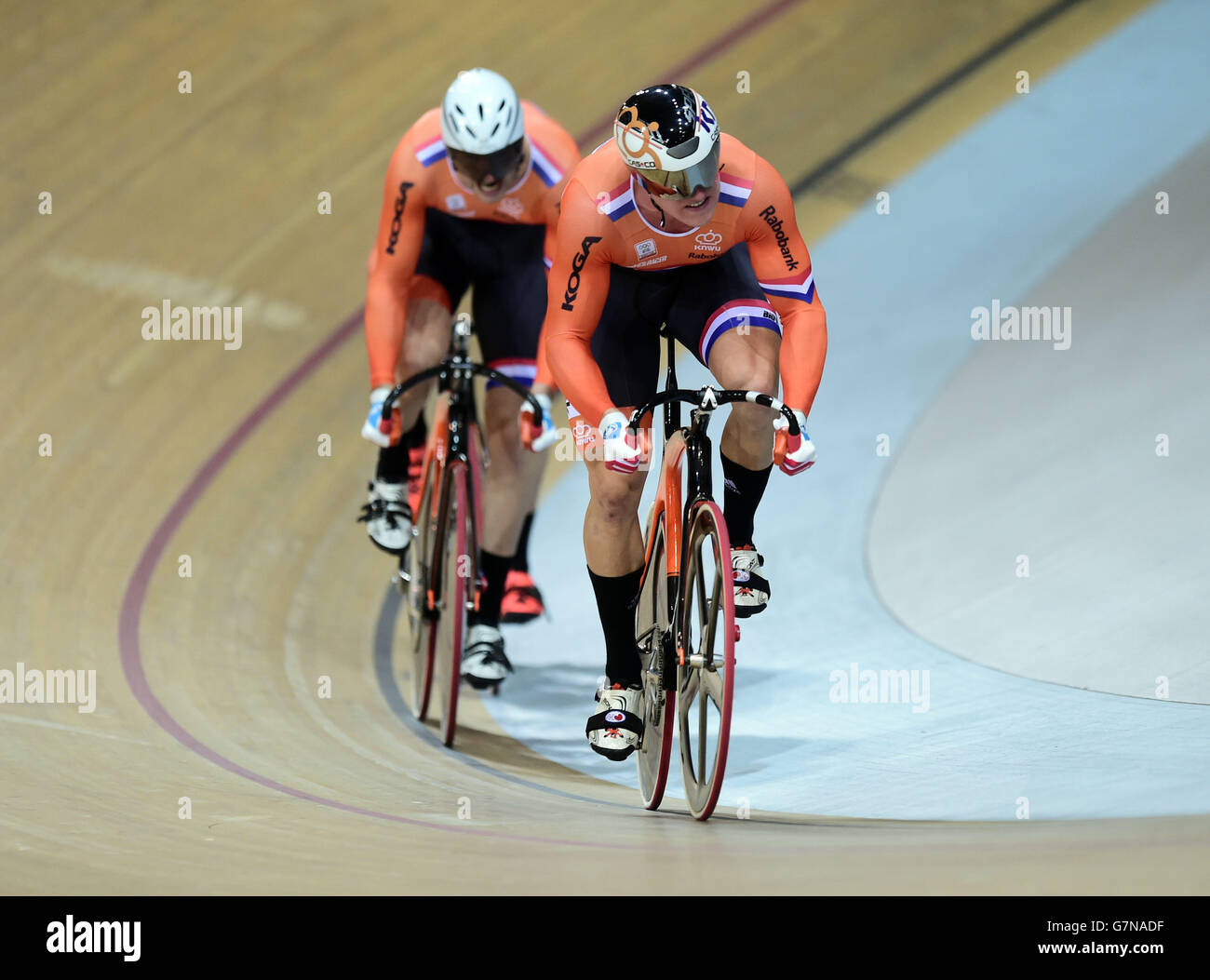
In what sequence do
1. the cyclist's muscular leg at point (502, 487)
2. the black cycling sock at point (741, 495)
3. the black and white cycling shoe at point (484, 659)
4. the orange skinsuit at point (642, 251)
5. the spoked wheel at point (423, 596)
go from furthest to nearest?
the cyclist's muscular leg at point (502, 487), the spoked wheel at point (423, 596), the black and white cycling shoe at point (484, 659), the black cycling sock at point (741, 495), the orange skinsuit at point (642, 251)

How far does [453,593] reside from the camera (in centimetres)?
369

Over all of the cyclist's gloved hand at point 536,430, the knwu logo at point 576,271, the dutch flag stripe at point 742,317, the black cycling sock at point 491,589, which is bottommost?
the black cycling sock at point 491,589

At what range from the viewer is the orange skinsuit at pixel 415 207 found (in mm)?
3941

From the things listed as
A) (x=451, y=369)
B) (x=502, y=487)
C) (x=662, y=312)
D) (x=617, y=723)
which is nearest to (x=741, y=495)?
(x=662, y=312)

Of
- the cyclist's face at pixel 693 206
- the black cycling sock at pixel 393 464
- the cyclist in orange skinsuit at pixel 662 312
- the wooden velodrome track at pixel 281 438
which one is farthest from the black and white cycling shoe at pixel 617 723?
the black cycling sock at pixel 393 464

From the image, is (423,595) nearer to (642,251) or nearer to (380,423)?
(380,423)

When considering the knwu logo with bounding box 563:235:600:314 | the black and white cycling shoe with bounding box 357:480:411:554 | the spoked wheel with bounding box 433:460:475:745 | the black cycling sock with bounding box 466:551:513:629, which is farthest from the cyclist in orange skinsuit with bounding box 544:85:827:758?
the black and white cycling shoe with bounding box 357:480:411:554

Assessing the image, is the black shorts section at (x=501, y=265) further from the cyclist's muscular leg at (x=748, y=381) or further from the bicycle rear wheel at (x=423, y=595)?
the cyclist's muscular leg at (x=748, y=381)

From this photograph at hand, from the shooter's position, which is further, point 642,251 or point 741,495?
point 741,495

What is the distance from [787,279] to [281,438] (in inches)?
109

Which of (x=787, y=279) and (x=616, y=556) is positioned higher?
(x=787, y=279)

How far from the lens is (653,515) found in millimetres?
3227

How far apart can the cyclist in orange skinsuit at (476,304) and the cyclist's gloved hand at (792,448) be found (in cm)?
106
